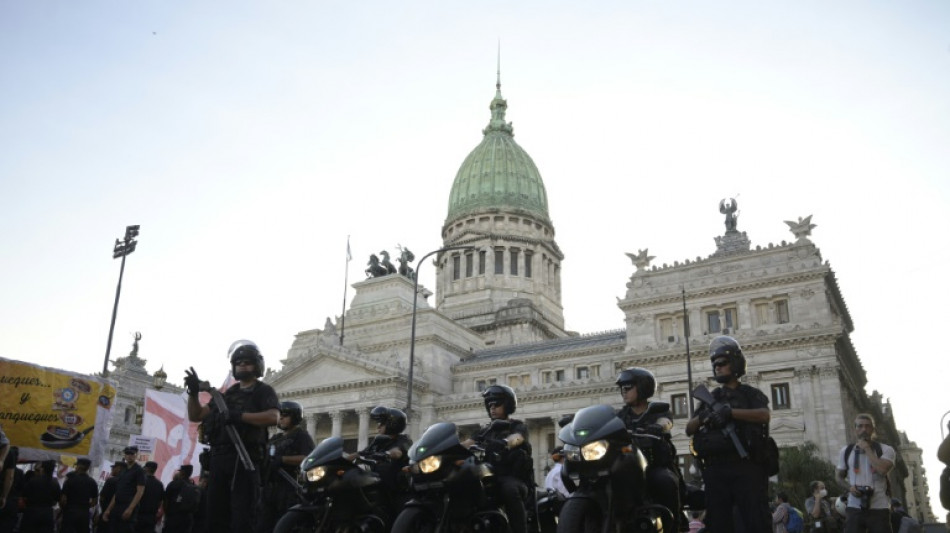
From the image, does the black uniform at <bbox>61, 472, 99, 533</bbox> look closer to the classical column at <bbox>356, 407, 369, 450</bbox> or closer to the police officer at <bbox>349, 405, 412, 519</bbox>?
the police officer at <bbox>349, 405, 412, 519</bbox>

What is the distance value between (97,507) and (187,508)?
3.61 meters

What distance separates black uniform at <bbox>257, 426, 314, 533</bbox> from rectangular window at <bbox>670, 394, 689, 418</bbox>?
117ft

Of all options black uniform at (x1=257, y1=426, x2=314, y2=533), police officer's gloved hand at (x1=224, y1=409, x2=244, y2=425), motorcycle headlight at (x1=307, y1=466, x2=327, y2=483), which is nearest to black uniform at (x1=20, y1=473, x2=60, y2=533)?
black uniform at (x1=257, y1=426, x2=314, y2=533)

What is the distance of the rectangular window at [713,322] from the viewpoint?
4659cm

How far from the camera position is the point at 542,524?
10953 mm

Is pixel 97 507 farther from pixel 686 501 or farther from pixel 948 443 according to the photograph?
pixel 948 443

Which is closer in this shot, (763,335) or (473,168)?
(763,335)

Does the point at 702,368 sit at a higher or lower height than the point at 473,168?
lower

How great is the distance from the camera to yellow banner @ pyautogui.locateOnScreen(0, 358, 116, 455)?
54.4 feet

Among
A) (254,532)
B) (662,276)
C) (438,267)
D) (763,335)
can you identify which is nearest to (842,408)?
(763,335)

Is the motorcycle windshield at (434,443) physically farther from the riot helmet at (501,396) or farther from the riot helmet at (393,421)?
the riot helmet at (393,421)

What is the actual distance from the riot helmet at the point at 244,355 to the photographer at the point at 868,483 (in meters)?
7.72

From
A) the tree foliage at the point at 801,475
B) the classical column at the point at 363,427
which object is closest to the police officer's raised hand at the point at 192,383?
the tree foliage at the point at 801,475

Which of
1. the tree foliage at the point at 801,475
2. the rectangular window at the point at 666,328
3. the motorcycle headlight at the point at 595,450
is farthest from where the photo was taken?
the rectangular window at the point at 666,328
